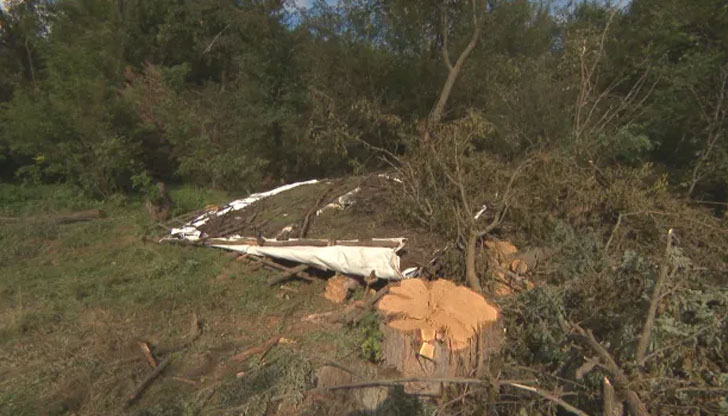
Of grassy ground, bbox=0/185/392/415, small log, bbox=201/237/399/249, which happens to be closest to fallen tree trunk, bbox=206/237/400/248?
small log, bbox=201/237/399/249

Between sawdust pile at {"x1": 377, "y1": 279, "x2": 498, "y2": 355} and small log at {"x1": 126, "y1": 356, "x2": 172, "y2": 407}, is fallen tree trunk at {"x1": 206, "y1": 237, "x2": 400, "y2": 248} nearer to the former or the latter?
sawdust pile at {"x1": 377, "y1": 279, "x2": 498, "y2": 355}

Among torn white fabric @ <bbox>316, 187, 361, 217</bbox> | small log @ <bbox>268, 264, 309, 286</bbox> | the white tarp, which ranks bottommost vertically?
small log @ <bbox>268, 264, 309, 286</bbox>

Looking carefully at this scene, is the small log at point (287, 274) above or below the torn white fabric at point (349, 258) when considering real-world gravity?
below

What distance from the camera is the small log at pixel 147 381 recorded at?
2994mm

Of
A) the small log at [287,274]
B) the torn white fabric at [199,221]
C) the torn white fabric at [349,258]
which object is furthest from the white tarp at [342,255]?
the torn white fabric at [199,221]

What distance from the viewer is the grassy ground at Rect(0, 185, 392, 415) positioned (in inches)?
117

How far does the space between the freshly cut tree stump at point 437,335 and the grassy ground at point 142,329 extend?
81cm

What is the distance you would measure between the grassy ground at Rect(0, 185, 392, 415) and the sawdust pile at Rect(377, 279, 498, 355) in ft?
2.89

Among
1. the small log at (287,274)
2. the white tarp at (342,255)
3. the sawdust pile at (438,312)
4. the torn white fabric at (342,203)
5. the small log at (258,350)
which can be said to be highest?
the torn white fabric at (342,203)

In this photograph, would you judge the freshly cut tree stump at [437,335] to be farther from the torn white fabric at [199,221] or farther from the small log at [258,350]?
the torn white fabric at [199,221]

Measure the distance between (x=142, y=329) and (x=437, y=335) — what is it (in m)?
3.51

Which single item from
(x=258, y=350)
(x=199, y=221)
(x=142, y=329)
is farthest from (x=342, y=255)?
(x=199, y=221)

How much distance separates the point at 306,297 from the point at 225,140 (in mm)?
7682

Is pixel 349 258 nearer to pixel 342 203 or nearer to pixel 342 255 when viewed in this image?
pixel 342 255
